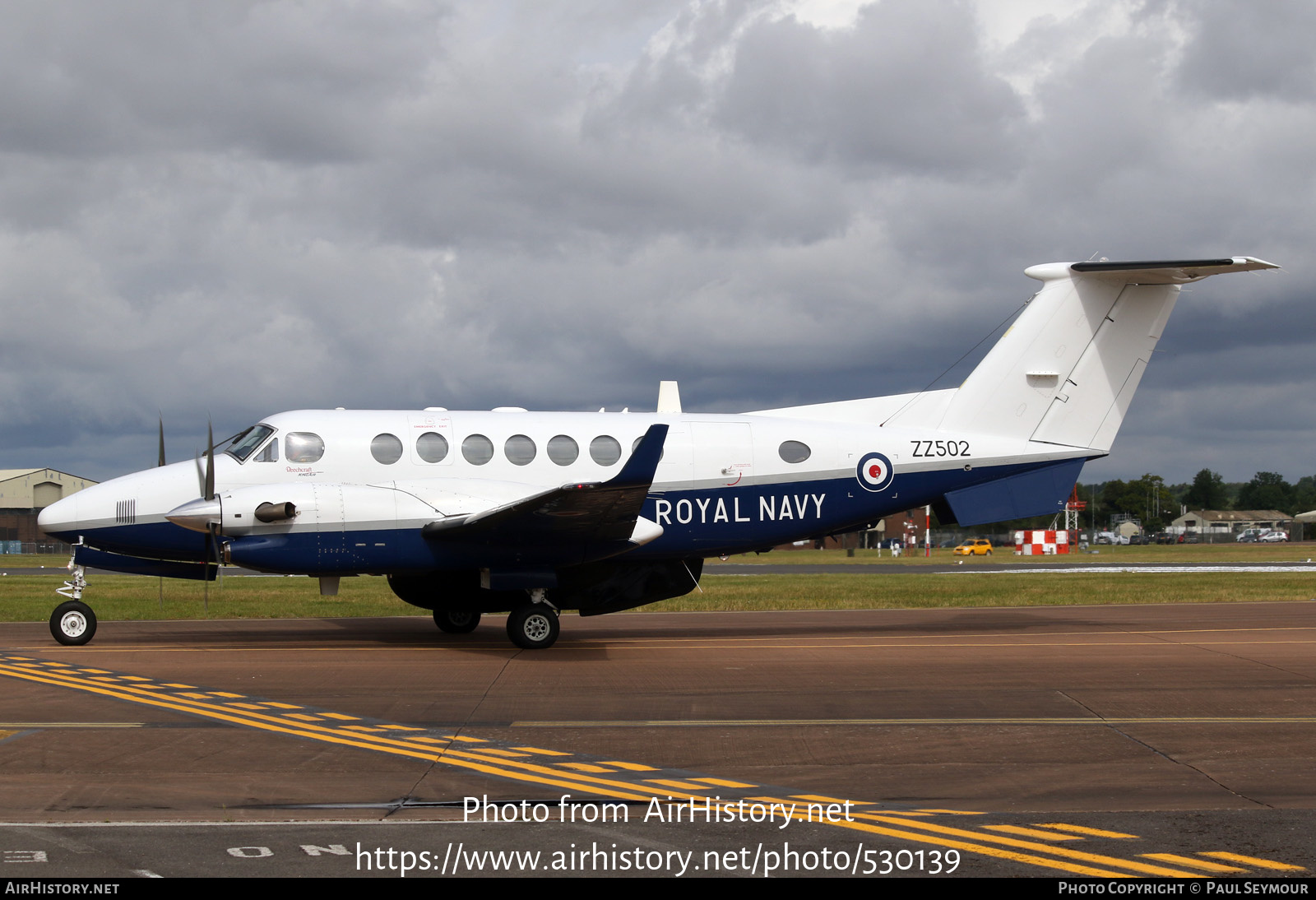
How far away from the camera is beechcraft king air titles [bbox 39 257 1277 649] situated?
14.1 m

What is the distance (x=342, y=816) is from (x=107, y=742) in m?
3.24

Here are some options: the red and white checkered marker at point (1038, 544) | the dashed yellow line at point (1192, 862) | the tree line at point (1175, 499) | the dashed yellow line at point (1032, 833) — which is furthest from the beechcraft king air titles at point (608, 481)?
the tree line at point (1175, 499)

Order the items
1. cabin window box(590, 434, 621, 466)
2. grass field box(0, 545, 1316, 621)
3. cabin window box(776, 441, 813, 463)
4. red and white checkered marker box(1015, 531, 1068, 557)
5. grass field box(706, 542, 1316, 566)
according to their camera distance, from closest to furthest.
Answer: cabin window box(590, 434, 621, 466), cabin window box(776, 441, 813, 463), grass field box(0, 545, 1316, 621), grass field box(706, 542, 1316, 566), red and white checkered marker box(1015, 531, 1068, 557)

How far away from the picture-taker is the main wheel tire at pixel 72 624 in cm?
1459

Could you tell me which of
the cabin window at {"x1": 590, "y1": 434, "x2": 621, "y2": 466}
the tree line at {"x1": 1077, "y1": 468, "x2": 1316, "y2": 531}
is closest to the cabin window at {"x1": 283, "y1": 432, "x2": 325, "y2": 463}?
the cabin window at {"x1": 590, "y1": 434, "x2": 621, "y2": 466}

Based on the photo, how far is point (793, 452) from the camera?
16625 mm

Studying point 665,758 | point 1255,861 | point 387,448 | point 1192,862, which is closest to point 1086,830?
point 1192,862

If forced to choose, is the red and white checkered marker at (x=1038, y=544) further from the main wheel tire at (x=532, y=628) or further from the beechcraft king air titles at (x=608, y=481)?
A: the main wheel tire at (x=532, y=628)

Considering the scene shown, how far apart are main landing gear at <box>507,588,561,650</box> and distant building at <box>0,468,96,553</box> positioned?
76845 mm

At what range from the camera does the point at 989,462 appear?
56.5 feet

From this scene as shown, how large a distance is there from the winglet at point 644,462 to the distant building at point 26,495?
79.0 meters

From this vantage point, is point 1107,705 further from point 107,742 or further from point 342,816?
point 107,742

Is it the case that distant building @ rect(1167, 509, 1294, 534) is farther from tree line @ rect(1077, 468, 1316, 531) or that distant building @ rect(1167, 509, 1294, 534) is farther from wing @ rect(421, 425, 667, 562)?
wing @ rect(421, 425, 667, 562)
